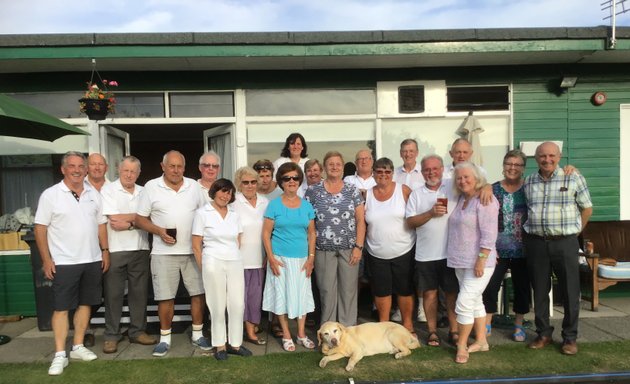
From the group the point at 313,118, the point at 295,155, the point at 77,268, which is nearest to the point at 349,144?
the point at 313,118

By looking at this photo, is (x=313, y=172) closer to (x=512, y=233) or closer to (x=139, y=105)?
(x=512, y=233)

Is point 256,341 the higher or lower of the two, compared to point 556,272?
lower

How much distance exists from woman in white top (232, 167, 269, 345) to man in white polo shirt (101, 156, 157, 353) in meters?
Result: 0.97

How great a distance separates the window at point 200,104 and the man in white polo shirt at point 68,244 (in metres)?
2.15

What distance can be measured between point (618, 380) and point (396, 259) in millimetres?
1863

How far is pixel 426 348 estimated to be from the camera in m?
3.95

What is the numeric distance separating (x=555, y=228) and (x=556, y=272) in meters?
0.43

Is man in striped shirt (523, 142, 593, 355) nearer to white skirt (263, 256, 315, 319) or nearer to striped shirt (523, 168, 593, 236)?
striped shirt (523, 168, 593, 236)

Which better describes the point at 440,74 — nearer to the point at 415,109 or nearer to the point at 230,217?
the point at 415,109

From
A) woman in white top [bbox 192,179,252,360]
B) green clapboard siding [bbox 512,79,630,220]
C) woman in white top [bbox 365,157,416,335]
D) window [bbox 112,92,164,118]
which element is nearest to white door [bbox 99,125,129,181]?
window [bbox 112,92,164,118]

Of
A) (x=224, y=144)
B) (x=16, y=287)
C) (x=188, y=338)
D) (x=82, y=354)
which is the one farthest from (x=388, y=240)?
(x=16, y=287)

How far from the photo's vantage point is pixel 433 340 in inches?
158

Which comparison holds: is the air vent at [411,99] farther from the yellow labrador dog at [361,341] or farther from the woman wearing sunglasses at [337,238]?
the yellow labrador dog at [361,341]

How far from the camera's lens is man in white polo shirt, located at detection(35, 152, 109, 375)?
144 inches
